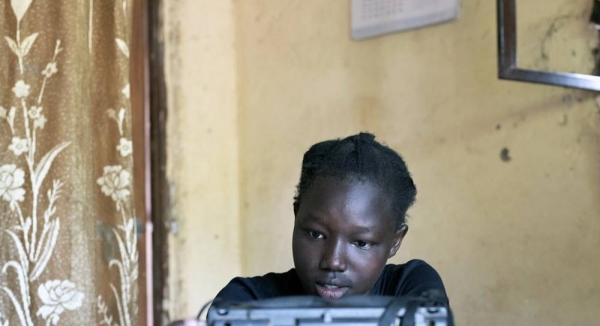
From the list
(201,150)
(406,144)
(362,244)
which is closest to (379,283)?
(362,244)

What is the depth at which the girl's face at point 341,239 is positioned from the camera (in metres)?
1.25

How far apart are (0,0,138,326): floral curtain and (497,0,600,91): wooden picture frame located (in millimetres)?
1005

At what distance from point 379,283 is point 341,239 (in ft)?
0.79

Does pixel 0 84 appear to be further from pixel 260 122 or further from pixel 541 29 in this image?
pixel 541 29

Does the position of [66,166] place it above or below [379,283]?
above

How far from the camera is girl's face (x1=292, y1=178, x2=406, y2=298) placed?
1249 millimetres

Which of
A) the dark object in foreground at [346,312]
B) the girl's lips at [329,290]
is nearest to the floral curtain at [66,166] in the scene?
the girl's lips at [329,290]

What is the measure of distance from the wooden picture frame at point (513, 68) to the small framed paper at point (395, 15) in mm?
418

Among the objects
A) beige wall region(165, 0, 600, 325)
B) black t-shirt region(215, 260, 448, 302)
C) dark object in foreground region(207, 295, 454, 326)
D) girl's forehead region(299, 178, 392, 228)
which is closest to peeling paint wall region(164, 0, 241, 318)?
beige wall region(165, 0, 600, 325)

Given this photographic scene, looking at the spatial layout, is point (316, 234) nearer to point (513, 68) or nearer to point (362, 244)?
point (362, 244)

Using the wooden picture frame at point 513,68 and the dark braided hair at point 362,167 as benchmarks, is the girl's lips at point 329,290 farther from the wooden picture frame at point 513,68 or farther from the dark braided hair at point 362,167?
the wooden picture frame at point 513,68

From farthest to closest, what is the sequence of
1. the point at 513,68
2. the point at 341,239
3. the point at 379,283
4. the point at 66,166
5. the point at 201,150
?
the point at 201,150
the point at 66,166
the point at 513,68
the point at 379,283
the point at 341,239

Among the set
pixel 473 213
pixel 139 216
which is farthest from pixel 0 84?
pixel 473 213

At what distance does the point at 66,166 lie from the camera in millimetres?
1995
